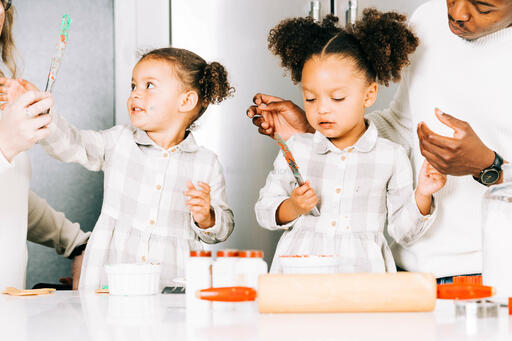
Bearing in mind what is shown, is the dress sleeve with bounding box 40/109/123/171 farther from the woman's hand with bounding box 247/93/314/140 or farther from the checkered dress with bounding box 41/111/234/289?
the woman's hand with bounding box 247/93/314/140

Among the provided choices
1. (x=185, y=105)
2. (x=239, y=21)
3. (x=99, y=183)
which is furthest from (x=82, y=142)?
(x=239, y=21)

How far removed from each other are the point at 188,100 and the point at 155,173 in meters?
0.22

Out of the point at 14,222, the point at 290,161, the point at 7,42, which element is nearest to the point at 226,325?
the point at 290,161

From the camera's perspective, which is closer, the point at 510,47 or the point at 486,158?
the point at 486,158

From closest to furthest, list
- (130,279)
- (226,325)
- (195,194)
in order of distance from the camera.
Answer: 1. (226,325)
2. (130,279)
3. (195,194)

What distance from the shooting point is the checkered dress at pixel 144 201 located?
1.47m

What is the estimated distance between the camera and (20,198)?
4.59 feet

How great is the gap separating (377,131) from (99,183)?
3.08ft

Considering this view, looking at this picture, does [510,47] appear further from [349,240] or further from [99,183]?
[99,183]

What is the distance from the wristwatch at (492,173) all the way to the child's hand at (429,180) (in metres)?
0.08

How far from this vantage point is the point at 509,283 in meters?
0.87

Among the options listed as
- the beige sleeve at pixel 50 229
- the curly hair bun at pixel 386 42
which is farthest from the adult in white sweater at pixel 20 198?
the curly hair bun at pixel 386 42

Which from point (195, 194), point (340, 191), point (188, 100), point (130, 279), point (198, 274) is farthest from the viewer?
point (188, 100)

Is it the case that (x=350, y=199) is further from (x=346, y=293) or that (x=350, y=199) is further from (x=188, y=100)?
(x=346, y=293)
